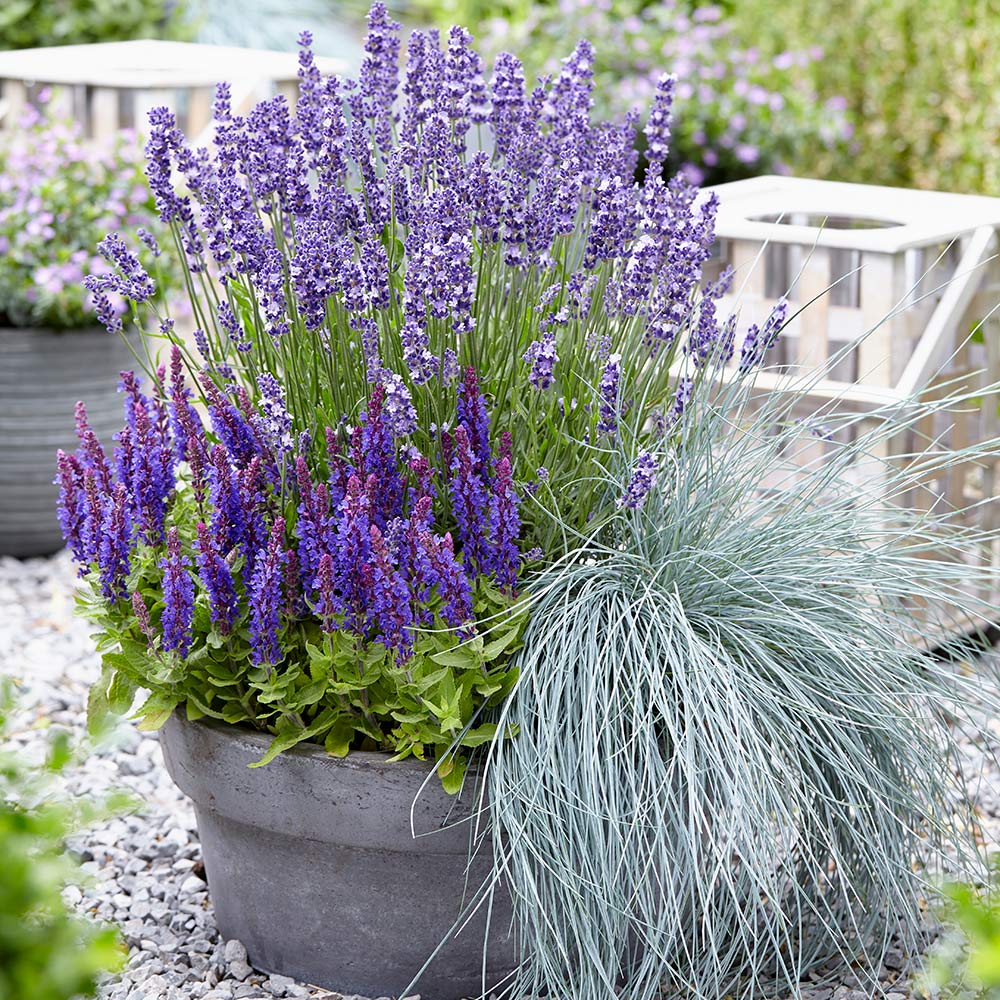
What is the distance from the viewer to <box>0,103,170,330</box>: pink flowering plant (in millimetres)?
4066

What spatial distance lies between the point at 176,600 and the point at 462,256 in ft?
2.03

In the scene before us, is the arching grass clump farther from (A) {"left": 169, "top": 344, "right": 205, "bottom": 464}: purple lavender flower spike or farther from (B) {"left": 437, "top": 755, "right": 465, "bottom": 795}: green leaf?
(A) {"left": 169, "top": 344, "right": 205, "bottom": 464}: purple lavender flower spike

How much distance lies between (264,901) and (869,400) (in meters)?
1.60

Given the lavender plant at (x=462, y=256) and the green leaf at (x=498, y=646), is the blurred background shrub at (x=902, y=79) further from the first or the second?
the green leaf at (x=498, y=646)

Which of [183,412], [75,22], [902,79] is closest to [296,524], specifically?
[183,412]

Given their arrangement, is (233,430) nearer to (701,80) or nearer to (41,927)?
(41,927)

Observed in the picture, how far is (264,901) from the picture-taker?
215 cm

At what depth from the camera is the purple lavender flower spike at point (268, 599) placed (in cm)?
192

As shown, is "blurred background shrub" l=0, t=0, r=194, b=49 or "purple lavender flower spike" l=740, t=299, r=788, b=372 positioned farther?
"blurred background shrub" l=0, t=0, r=194, b=49

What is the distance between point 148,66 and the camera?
5.11m

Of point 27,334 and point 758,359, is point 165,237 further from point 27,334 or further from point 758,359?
point 758,359

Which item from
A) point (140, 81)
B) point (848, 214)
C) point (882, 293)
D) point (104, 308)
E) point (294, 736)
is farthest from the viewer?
point (140, 81)

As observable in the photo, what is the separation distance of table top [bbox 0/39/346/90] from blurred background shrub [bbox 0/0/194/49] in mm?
2334

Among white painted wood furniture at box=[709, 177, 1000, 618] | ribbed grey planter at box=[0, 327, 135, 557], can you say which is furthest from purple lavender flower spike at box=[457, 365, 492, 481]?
ribbed grey planter at box=[0, 327, 135, 557]
